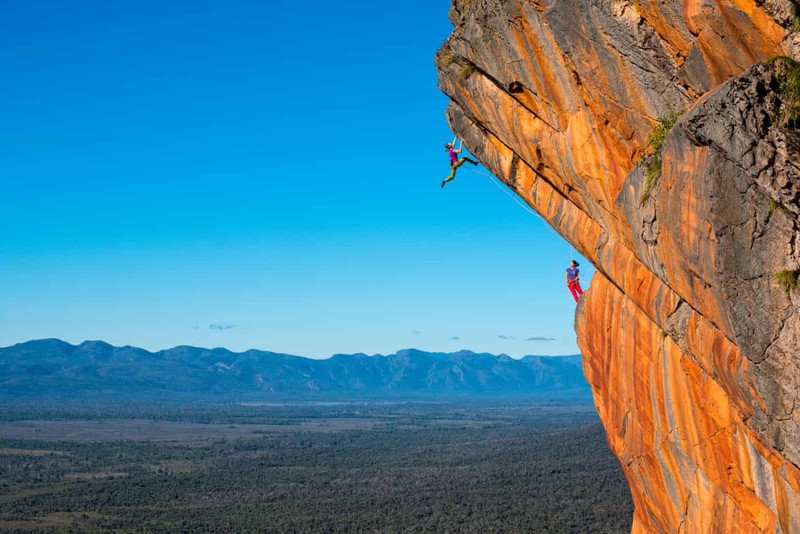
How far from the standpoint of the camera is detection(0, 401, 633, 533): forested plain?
257ft

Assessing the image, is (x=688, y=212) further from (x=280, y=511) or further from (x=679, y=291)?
(x=280, y=511)

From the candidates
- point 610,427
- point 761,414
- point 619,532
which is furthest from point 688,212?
point 619,532

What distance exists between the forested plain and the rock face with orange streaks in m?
58.2

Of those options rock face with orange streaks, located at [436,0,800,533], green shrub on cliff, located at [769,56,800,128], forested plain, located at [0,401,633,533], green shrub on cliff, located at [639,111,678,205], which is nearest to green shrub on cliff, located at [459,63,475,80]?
rock face with orange streaks, located at [436,0,800,533]

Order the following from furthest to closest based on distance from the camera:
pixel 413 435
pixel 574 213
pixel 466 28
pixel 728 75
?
pixel 413 435 < pixel 574 213 < pixel 466 28 < pixel 728 75

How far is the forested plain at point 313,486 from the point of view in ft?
257

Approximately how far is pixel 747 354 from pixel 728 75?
3759 millimetres

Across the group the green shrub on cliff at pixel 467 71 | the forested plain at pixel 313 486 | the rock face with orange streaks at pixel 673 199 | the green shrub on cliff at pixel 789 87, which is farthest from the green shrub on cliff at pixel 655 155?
the forested plain at pixel 313 486

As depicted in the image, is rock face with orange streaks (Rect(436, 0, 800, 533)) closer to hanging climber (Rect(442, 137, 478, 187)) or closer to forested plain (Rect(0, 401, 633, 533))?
hanging climber (Rect(442, 137, 478, 187))

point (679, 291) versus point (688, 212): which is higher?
point (688, 212)

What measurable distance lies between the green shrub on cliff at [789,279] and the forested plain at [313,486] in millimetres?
65133

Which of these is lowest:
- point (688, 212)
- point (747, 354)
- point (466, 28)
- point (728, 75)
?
point (747, 354)

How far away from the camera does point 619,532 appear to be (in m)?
68.1

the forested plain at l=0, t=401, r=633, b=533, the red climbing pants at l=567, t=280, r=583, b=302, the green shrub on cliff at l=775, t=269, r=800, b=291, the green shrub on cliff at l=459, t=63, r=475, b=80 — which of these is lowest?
the forested plain at l=0, t=401, r=633, b=533
